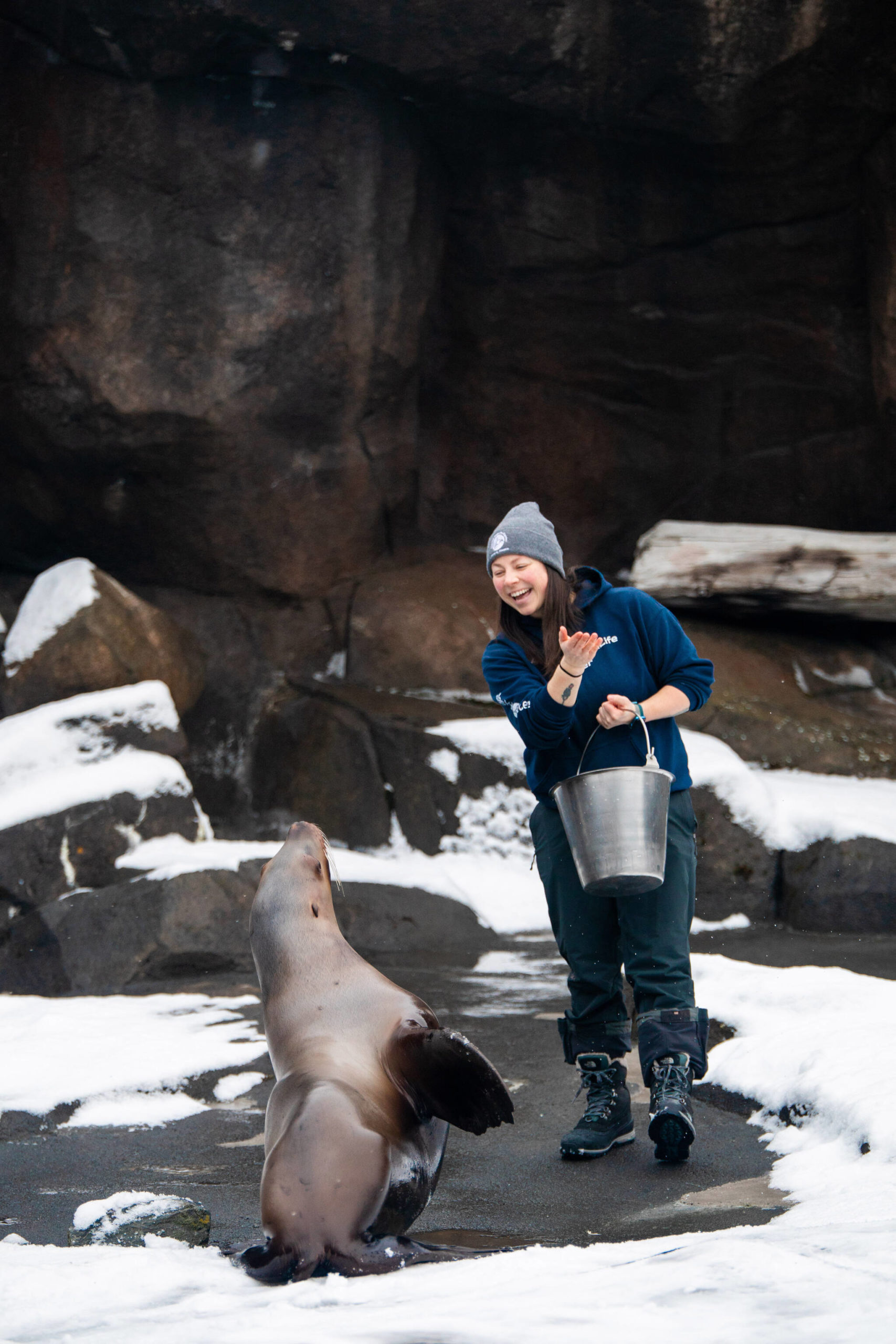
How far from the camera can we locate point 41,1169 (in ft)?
10.4

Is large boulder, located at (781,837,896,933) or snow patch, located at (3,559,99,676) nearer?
large boulder, located at (781,837,896,933)

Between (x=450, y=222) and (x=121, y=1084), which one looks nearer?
(x=121, y=1084)

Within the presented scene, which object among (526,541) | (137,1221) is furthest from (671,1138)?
(526,541)

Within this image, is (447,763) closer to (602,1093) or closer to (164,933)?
(164,933)

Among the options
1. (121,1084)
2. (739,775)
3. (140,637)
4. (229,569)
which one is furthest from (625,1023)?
(229,569)

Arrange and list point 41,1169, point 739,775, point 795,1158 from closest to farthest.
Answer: point 795,1158, point 41,1169, point 739,775

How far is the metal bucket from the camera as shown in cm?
288

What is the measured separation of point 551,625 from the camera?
3203mm

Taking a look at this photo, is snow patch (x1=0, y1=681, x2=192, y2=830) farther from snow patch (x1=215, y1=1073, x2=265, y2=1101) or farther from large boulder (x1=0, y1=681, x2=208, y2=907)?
snow patch (x1=215, y1=1073, x2=265, y2=1101)

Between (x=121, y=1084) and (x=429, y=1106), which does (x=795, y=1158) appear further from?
(x=121, y=1084)

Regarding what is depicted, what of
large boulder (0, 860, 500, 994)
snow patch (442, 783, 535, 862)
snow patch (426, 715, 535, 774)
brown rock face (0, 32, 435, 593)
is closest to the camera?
large boulder (0, 860, 500, 994)

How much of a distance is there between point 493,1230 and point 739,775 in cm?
509

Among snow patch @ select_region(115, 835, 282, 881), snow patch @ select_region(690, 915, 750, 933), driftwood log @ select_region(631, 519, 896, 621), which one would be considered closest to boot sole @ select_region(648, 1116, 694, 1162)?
snow patch @ select_region(115, 835, 282, 881)

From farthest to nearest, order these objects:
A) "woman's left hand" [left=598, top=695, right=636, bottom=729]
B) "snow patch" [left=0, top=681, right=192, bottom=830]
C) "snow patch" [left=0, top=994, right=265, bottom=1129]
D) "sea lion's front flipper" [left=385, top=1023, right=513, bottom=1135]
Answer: "snow patch" [left=0, top=681, right=192, bottom=830]
"snow patch" [left=0, top=994, right=265, bottom=1129]
"woman's left hand" [left=598, top=695, right=636, bottom=729]
"sea lion's front flipper" [left=385, top=1023, right=513, bottom=1135]
